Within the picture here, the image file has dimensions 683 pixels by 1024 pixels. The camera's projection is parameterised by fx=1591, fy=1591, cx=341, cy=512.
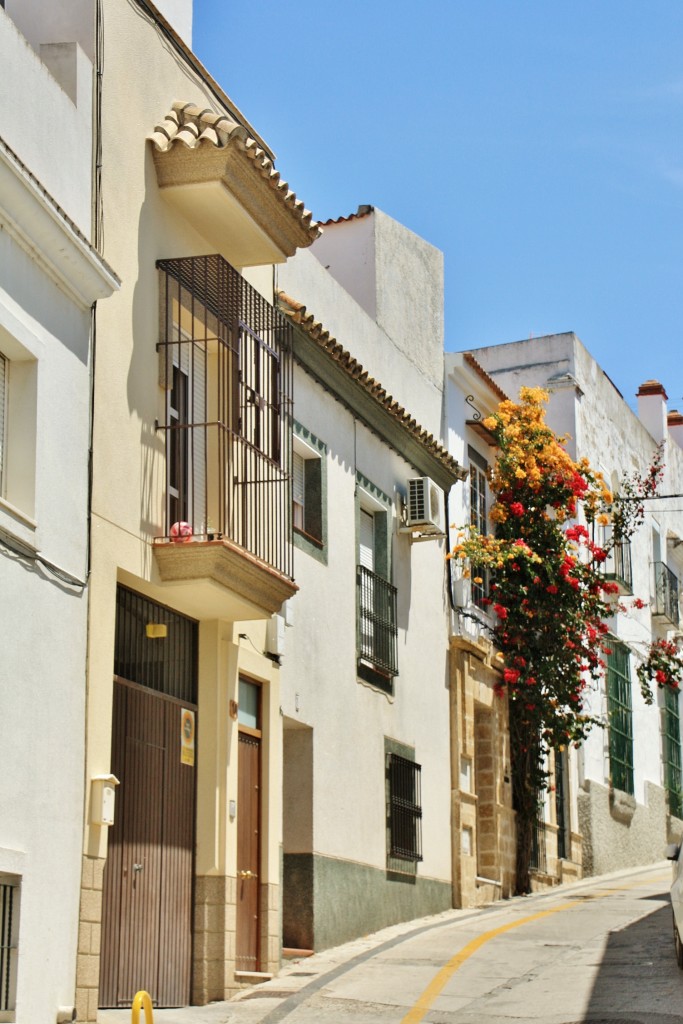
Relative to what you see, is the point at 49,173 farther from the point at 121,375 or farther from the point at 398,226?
the point at 398,226

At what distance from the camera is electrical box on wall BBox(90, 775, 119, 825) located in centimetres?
1095

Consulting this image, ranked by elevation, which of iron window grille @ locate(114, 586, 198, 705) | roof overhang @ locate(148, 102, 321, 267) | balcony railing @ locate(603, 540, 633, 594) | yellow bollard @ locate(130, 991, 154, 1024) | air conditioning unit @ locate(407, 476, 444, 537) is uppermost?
balcony railing @ locate(603, 540, 633, 594)

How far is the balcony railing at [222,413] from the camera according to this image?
12906 millimetres

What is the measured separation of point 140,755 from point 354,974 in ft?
10.5

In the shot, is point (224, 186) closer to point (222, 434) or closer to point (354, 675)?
point (222, 434)

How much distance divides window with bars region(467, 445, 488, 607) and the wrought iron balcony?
7841mm

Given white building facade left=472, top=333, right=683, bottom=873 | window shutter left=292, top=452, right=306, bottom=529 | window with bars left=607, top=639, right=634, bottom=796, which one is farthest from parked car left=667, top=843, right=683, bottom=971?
window with bars left=607, top=639, right=634, bottom=796

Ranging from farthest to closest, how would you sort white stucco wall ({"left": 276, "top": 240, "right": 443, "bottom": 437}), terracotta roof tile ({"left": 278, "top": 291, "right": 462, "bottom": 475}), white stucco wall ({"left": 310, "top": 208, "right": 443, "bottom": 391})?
white stucco wall ({"left": 310, "top": 208, "right": 443, "bottom": 391}) → white stucco wall ({"left": 276, "top": 240, "right": 443, "bottom": 437}) → terracotta roof tile ({"left": 278, "top": 291, "right": 462, "bottom": 475})

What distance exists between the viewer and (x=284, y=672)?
50.2 ft

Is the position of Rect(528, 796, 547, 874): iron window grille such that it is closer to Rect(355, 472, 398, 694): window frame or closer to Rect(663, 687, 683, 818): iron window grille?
Rect(355, 472, 398, 694): window frame

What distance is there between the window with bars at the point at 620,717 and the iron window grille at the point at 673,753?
3505 mm

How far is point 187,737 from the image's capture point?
519 inches

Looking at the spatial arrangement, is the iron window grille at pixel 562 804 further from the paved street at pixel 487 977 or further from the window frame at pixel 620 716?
the paved street at pixel 487 977

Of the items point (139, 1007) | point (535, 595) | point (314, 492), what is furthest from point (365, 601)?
point (139, 1007)
